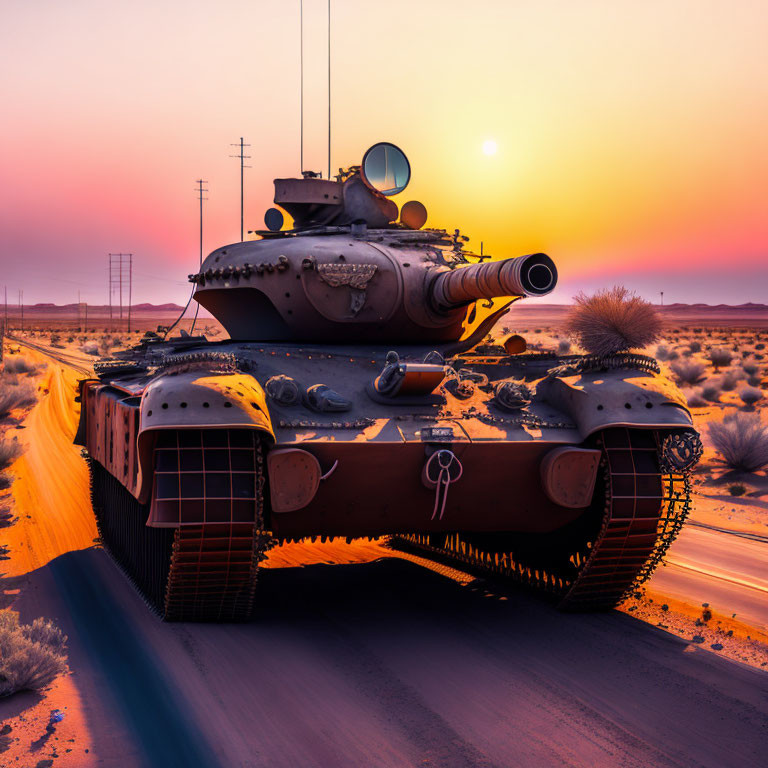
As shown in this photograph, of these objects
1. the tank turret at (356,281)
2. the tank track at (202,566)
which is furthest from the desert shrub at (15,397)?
the tank track at (202,566)

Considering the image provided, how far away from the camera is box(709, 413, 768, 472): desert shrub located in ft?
48.9

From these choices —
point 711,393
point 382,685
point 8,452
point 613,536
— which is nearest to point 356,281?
point 613,536

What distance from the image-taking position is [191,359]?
7.15m

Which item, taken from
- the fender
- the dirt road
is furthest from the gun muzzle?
the dirt road

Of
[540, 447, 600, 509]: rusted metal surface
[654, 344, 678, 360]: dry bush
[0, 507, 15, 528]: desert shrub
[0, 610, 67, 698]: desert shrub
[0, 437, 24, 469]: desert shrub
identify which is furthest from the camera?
[654, 344, 678, 360]: dry bush

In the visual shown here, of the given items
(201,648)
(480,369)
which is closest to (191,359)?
(201,648)

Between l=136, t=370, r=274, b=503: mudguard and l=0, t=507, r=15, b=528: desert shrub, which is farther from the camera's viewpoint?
l=0, t=507, r=15, b=528: desert shrub

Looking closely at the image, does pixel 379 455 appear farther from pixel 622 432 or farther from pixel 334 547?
pixel 334 547

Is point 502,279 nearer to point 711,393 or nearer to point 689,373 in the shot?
point 711,393

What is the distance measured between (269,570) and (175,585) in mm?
2750

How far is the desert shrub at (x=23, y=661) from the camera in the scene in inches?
219

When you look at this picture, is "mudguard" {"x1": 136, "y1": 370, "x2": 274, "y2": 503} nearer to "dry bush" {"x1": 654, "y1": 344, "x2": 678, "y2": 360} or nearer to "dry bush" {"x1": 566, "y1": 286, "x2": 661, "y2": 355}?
"dry bush" {"x1": 566, "y1": 286, "x2": 661, "y2": 355}

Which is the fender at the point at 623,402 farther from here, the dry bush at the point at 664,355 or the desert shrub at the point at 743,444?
the dry bush at the point at 664,355

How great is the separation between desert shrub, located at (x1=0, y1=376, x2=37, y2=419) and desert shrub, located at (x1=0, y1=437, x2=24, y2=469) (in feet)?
22.4
